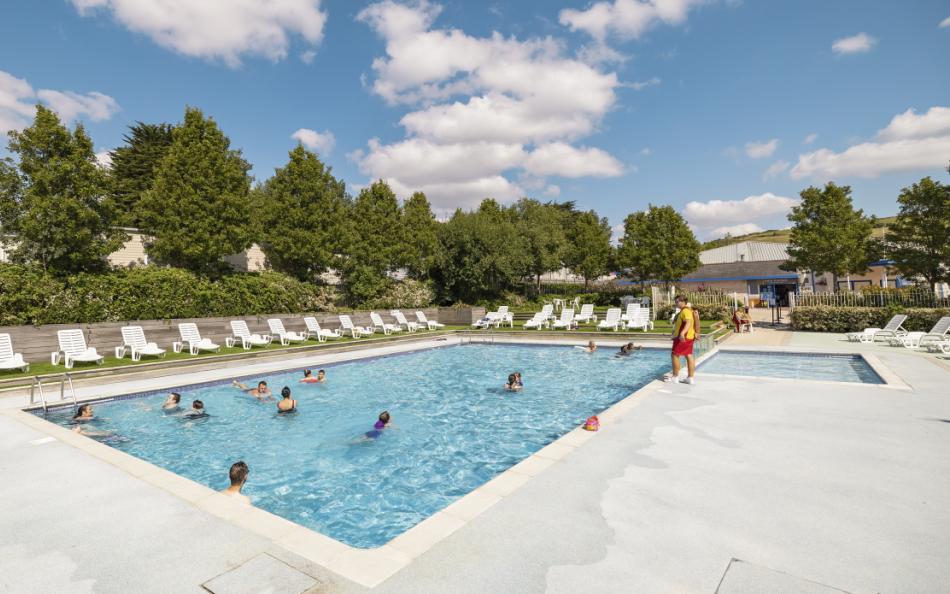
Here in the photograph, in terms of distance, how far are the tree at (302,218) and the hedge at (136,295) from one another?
2.06m

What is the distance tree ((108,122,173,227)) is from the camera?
34.2 m

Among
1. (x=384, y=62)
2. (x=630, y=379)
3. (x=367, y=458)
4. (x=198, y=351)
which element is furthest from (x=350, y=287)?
(x=367, y=458)

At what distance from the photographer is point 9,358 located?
1130cm

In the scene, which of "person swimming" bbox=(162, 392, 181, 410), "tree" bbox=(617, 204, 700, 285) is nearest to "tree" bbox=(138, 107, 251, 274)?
"person swimming" bbox=(162, 392, 181, 410)

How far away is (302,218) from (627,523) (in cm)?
2249

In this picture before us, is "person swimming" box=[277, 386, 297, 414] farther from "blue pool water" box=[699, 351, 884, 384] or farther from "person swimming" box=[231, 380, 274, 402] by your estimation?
"blue pool water" box=[699, 351, 884, 384]

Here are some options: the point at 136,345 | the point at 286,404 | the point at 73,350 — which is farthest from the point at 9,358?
the point at 286,404

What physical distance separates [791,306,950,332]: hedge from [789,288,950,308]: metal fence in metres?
0.71

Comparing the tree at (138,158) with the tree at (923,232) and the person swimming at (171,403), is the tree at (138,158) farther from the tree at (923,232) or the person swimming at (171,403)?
the tree at (923,232)

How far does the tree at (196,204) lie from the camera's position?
18359 mm

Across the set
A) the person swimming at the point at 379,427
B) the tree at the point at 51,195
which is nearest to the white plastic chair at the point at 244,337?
the tree at the point at 51,195

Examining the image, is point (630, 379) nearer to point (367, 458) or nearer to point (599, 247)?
point (367, 458)

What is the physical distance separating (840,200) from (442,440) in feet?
84.9

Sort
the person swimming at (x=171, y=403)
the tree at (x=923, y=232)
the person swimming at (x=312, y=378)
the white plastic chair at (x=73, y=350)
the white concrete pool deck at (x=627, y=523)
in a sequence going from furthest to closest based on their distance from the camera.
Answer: the tree at (x=923, y=232) → the person swimming at (x=312, y=378) → the white plastic chair at (x=73, y=350) → the person swimming at (x=171, y=403) → the white concrete pool deck at (x=627, y=523)
